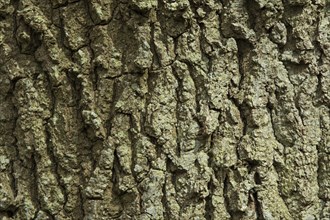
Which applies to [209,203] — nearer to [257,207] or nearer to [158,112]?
[257,207]

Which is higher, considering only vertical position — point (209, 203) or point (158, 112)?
point (158, 112)

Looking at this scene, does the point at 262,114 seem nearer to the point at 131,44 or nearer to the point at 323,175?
the point at 323,175

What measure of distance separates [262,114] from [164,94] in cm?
29

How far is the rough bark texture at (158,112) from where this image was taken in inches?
68.9

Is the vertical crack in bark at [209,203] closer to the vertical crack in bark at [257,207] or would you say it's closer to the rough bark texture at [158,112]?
the rough bark texture at [158,112]

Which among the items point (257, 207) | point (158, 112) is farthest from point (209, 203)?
point (158, 112)

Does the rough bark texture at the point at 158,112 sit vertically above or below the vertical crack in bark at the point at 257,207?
above

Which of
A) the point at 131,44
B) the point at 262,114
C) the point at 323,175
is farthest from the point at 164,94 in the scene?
the point at 323,175

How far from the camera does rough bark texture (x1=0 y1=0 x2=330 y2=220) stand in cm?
175

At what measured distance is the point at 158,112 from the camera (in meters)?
1.75

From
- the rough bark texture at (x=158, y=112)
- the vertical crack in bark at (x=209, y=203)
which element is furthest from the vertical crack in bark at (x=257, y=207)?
the vertical crack in bark at (x=209, y=203)

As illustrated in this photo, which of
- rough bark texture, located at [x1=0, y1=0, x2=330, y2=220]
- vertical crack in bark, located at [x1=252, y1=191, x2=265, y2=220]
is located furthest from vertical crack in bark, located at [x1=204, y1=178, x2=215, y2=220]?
vertical crack in bark, located at [x1=252, y1=191, x2=265, y2=220]

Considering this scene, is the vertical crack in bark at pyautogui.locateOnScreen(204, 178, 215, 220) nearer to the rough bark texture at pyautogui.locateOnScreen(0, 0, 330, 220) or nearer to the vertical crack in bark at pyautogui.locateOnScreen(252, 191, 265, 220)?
the rough bark texture at pyautogui.locateOnScreen(0, 0, 330, 220)

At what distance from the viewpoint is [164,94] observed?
5.79 feet
